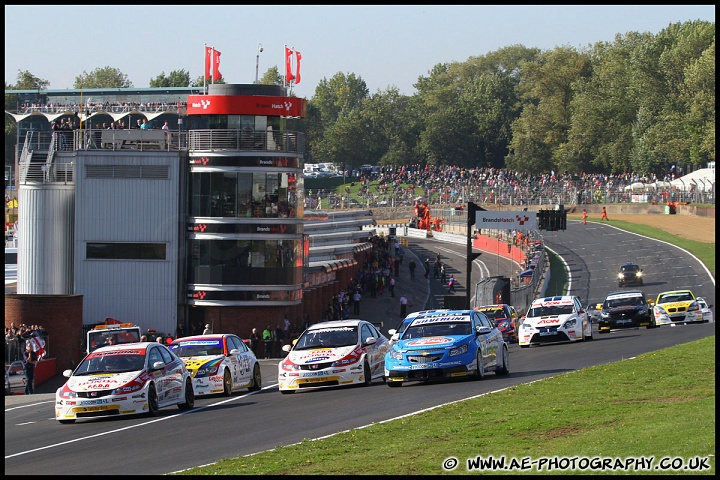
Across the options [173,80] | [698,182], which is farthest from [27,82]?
[698,182]

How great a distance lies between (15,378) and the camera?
3459 cm

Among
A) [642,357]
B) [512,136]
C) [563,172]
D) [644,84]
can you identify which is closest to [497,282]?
[642,357]

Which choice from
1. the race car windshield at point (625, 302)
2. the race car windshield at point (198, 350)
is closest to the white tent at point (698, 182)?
the race car windshield at point (625, 302)

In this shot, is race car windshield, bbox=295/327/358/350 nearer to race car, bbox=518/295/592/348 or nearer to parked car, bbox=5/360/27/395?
parked car, bbox=5/360/27/395

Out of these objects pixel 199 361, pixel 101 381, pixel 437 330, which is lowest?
pixel 199 361

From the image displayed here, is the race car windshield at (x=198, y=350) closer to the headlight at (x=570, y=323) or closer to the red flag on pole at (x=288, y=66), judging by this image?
the headlight at (x=570, y=323)

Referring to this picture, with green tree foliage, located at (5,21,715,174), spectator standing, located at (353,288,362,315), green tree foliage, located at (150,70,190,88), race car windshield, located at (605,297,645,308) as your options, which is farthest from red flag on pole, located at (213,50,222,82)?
green tree foliage, located at (150,70,190,88)

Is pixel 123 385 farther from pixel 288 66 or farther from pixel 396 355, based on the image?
Answer: pixel 288 66

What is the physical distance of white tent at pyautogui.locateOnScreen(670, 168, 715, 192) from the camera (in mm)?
103812

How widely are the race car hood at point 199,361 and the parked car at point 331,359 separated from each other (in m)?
1.41

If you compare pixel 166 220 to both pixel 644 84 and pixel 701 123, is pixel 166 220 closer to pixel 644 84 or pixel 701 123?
pixel 701 123

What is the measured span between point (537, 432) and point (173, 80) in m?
166

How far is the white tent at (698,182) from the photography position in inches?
4087

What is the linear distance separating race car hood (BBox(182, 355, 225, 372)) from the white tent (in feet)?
267
